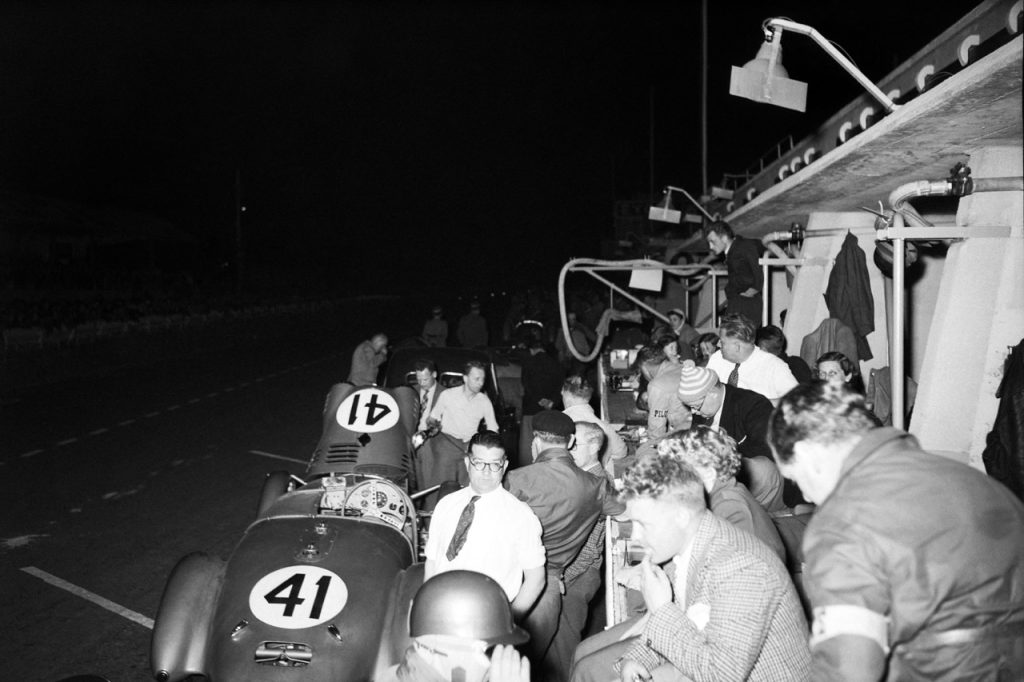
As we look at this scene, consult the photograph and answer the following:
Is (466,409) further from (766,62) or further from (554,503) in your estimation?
(766,62)

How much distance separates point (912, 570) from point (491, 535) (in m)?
2.56

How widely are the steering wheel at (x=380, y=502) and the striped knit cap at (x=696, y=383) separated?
2.05m

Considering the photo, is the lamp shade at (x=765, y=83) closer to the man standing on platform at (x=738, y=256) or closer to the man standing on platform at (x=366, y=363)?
the man standing on platform at (x=738, y=256)

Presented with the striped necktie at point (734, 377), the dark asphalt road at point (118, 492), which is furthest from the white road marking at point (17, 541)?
the striped necktie at point (734, 377)

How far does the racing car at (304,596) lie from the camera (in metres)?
4.12

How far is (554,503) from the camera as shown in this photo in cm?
491

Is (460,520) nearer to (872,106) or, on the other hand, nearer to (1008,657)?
(1008,657)

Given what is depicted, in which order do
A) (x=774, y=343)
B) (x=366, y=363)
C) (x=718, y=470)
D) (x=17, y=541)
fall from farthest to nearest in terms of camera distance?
(x=366, y=363) < (x=17, y=541) < (x=774, y=343) < (x=718, y=470)

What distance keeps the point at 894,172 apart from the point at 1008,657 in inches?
242

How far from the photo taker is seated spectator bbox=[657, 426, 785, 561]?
3.59m

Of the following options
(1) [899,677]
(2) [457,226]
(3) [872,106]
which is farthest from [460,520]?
(2) [457,226]

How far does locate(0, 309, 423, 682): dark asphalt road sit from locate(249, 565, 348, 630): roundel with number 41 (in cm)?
138

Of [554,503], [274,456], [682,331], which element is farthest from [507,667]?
[682,331]

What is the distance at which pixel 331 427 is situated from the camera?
23.3ft
